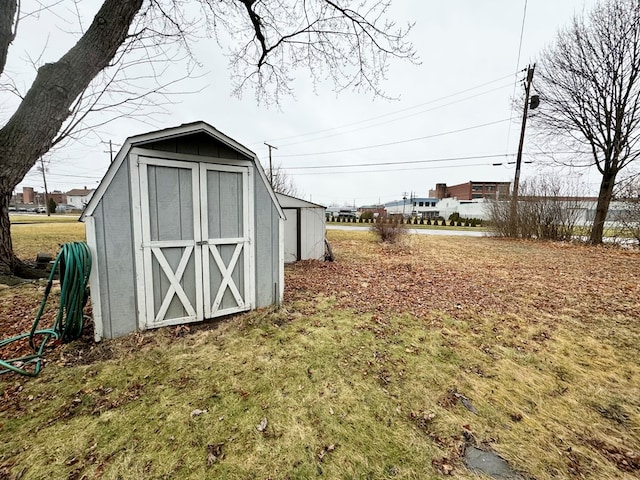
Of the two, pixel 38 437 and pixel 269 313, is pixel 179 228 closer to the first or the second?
pixel 269 313

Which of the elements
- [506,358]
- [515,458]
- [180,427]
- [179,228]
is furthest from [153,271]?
[506,358]

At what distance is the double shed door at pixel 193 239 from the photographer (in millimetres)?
3365

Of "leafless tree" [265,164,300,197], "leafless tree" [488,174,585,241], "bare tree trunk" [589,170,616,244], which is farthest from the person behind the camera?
"leafless tree" [265,164,300,197]

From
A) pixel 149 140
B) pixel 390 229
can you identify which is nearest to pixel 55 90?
pixel 149 140

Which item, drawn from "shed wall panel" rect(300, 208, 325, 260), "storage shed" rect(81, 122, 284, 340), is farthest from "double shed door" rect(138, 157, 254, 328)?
"shed wall panel" rect(300, 208, 325, 260)

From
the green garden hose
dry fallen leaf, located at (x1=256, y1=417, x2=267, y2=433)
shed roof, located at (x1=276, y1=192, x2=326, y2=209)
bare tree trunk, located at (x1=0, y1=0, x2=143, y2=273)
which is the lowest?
dry fallen leaf, located at (x1=256, y1=417, x2=267, y2=433)

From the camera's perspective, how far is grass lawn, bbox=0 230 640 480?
5.93ft

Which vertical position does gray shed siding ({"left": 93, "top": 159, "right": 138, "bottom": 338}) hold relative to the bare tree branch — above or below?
below

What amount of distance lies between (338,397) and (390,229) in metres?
10.4

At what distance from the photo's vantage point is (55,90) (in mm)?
4215

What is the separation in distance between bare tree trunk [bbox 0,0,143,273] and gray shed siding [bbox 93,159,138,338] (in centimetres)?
266

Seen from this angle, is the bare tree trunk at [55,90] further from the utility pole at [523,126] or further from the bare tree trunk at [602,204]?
the bare tree trunk at [602,204]

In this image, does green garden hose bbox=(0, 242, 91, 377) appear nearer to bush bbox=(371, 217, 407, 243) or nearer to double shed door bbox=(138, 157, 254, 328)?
double shed door bbox=(138, 157, 254, 328)

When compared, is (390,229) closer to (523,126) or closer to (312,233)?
(312,233)
